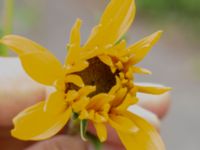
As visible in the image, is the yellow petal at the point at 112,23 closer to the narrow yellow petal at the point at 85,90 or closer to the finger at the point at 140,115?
the narrow yellow petal at the point at 85,90

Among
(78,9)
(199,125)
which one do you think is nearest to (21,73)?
(199,125)

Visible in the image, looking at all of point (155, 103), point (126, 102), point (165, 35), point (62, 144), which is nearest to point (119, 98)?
point (126, 102)

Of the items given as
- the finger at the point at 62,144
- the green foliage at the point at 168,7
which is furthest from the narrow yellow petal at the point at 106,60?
the green foliage at the point at 168,7

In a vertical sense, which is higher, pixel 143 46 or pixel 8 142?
pixel 143 46

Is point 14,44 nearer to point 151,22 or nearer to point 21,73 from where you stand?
point 21,73

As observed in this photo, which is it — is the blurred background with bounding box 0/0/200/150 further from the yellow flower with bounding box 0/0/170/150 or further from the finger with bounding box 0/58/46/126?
the yellow flower with bounding box 0/0/170/150

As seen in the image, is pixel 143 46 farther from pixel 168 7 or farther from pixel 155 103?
pixel 168 7

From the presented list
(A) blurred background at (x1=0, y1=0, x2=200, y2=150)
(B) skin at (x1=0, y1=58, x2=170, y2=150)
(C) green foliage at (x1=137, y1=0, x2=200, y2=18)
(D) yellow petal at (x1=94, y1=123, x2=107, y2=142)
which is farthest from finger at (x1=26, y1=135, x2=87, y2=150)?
(C) green foliage at (x1=137, y1=0, x2=200, y2=18)

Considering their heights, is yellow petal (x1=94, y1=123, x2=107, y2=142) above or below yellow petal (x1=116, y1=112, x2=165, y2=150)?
above

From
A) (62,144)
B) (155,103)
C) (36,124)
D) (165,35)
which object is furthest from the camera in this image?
(165,35)
